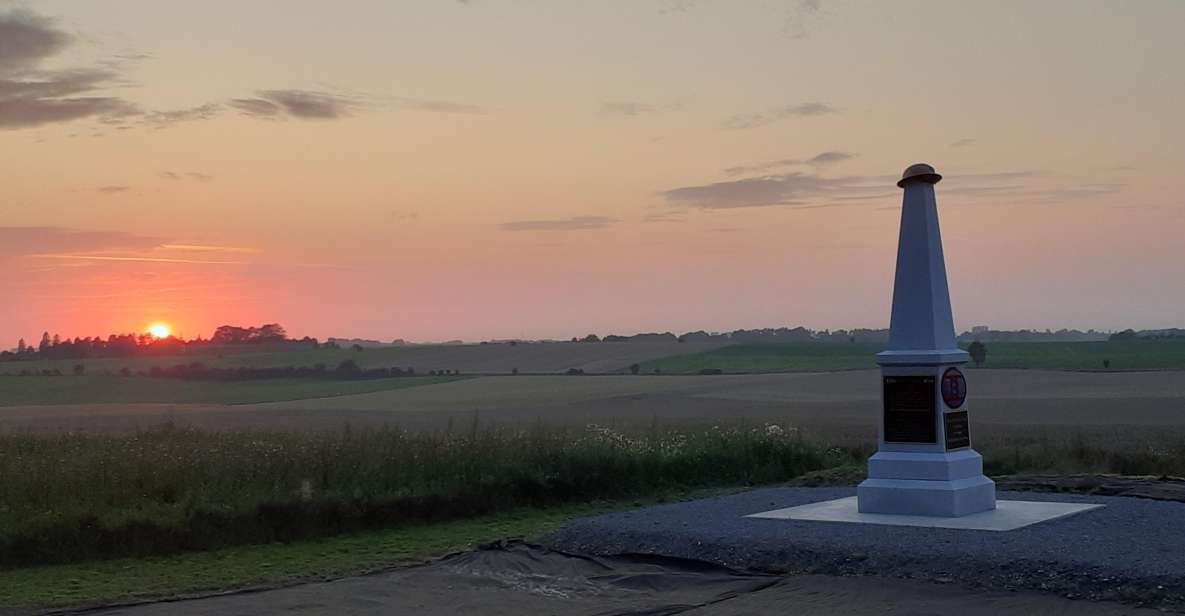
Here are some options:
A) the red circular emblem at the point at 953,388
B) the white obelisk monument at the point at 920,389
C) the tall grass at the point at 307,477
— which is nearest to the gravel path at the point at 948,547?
the white obelisk monument at the point at 920,389

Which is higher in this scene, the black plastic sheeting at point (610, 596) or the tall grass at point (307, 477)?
the tall grass at point (307, 477)

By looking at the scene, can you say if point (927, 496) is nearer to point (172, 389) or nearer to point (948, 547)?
point (948, 547)

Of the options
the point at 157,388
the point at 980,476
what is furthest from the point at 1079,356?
the point at 980,476

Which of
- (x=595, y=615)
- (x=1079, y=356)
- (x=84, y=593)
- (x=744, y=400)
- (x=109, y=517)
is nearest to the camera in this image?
(x=595, y=615)

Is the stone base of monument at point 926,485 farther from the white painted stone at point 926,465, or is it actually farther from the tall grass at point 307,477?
the tall grass at point 307,477

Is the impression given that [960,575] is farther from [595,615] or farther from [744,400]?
[744,400]

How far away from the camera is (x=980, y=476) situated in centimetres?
1656

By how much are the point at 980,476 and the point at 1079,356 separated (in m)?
107

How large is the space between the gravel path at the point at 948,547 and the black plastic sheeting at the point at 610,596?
0.28m

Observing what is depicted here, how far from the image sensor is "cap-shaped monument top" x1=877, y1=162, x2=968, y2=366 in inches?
642

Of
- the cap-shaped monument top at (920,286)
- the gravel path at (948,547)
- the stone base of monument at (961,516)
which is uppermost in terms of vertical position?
the cap-shaped monument top at (920,286)

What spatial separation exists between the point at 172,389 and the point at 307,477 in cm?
5702

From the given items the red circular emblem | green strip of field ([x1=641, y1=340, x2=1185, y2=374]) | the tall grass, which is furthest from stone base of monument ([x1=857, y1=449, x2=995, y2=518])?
green strip of field ([x1=641, y1=340, x2=1185, y2=374])

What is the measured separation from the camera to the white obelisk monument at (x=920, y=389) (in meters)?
16.1
